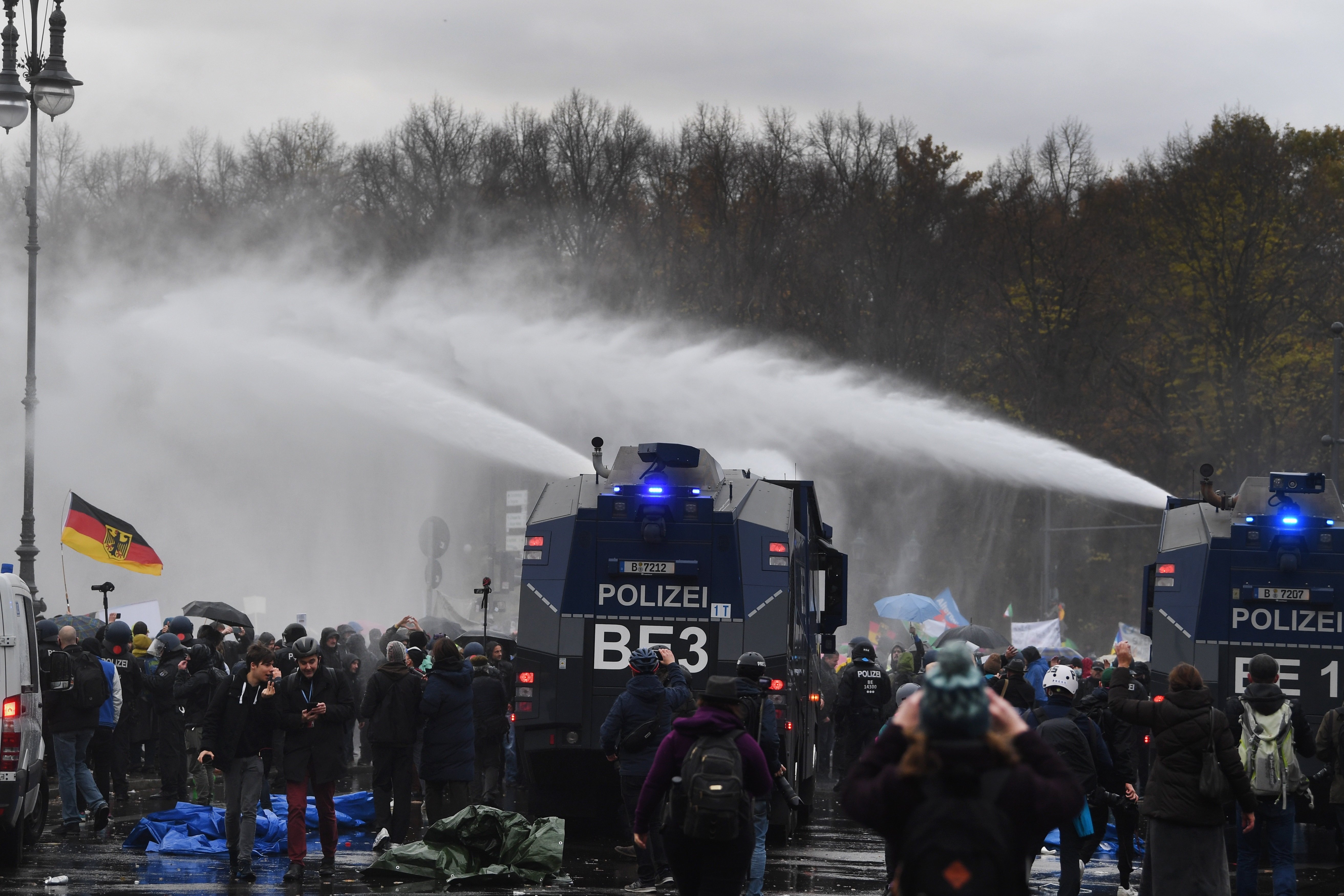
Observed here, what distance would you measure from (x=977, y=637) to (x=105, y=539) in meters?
12.1

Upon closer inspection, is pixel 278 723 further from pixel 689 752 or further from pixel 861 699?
pixel 861 699

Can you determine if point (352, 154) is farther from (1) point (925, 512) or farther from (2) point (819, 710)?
(2) point (819, 710)

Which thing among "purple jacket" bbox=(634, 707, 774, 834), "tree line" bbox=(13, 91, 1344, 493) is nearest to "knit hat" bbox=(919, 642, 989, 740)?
"purple jacket" bbox=(634, 707, 774, 834)

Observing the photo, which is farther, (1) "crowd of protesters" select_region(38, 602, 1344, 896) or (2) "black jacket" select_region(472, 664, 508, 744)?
(2) "black jacket" select_region(472, 664, 508, 744)

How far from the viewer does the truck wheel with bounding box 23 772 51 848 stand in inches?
501

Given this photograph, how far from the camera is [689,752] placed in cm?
767

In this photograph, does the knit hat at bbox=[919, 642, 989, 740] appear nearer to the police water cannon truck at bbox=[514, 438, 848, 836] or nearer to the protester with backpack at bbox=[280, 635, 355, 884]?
the protester with backpack at bbox=[280, 635, 355, 884]

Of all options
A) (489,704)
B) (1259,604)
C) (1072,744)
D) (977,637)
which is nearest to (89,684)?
(489,704)

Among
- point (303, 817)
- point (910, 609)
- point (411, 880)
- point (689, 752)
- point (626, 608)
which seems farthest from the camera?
point (910, 609)

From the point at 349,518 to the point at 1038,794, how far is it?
1851 inches

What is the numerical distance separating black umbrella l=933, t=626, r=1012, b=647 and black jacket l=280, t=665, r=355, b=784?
39.9ft

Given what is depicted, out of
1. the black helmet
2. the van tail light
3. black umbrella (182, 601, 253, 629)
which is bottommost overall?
the van tail light

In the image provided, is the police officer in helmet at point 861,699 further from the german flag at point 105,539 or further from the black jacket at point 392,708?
the german flag at point 105,539

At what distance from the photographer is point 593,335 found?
42.2 m
